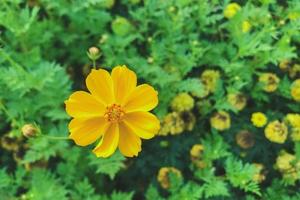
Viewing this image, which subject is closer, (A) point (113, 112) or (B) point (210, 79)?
(A) point (113, 112)

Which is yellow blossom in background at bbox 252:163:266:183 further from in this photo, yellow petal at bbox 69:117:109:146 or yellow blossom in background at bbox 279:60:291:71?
yellow petal at bbox 69:117:109:146

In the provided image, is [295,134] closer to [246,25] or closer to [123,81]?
[246,25]

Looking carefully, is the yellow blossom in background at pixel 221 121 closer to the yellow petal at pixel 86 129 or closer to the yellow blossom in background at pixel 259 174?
the yellow blossom in background at pixel 259 174

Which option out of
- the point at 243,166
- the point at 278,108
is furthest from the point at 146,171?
the point at 278,108

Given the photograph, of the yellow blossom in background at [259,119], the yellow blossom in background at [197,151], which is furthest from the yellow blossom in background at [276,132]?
the yellow blossom in background at [197,151]

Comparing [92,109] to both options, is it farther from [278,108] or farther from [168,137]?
[278,108]

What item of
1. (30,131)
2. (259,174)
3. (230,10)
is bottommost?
(259,174)

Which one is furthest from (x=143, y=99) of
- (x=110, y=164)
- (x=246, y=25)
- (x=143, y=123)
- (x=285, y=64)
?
(x=285, y=64)

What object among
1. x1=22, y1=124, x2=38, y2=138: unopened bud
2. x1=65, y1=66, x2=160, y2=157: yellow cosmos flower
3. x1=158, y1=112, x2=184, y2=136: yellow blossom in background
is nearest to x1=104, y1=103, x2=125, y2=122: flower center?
x1=65, y1=66, x2=160, y2=157: yellow cosmos flower
